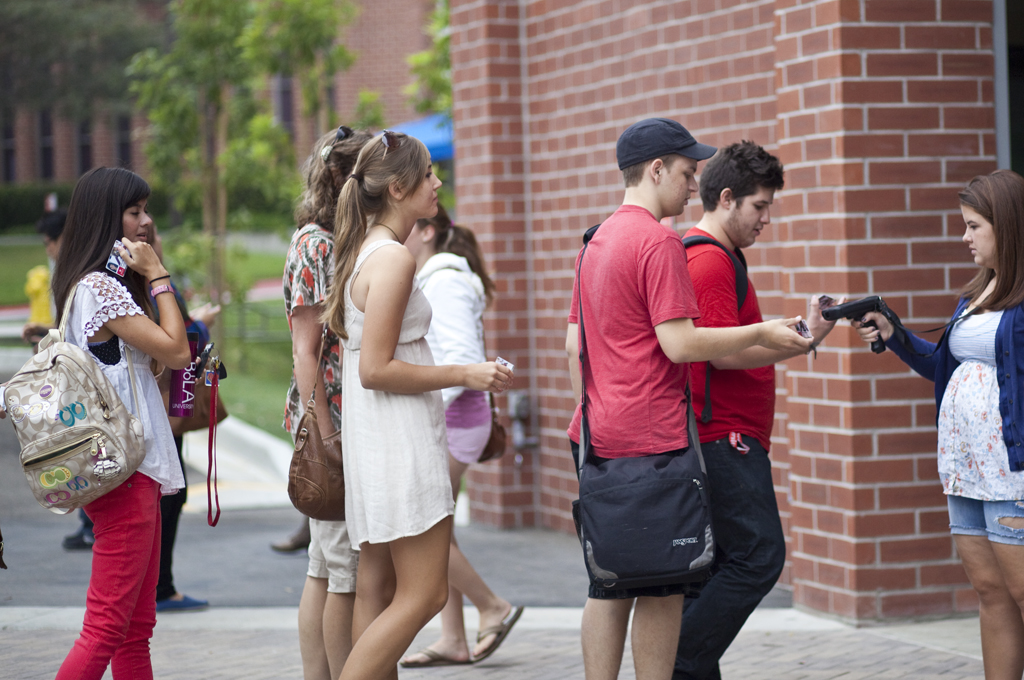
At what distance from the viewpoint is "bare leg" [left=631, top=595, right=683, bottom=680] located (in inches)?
148

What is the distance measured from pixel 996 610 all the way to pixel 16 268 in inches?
1175

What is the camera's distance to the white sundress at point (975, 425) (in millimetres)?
3875

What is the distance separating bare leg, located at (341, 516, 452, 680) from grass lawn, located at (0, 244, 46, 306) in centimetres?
2490

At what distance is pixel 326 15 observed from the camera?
14.7 m

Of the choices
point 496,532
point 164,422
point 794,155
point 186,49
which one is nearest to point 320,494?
point 164,422

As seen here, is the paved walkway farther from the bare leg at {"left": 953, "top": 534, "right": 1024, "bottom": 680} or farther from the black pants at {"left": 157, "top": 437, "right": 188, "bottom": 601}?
the bare leg at {"left": 953, "top": 534, "right": 1024, "bottom": 680}

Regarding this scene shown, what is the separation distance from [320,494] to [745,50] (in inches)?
148

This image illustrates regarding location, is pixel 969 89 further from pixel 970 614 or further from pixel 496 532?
pixel 496 532

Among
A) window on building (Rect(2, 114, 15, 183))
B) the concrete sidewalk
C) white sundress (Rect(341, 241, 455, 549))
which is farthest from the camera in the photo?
window on building (Rect(2, 114, 15, 183))

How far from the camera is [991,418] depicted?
3912 mm

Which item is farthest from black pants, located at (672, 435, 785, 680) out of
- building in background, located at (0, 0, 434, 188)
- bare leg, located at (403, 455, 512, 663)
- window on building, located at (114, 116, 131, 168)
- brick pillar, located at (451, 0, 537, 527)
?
window on building, located at (114, 116, 131, 168)

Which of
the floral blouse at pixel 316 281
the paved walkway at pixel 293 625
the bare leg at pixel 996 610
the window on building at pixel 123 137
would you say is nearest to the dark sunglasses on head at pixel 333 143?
the floral blouse at pixel 316 281

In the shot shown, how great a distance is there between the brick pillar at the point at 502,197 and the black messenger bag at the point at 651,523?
15.0ft

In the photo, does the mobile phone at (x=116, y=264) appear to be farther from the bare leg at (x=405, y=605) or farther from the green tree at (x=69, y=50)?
the green tree at (x=69, y=50)
